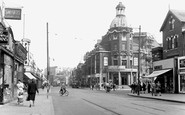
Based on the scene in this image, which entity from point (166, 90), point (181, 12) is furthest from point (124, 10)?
point (166, 90)

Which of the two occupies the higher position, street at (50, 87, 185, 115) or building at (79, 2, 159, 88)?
building at (79, 2, 159, 88)

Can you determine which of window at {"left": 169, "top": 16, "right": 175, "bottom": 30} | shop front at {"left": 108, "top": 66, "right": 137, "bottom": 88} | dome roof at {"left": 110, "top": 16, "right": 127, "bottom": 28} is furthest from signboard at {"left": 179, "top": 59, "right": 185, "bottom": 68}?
dome roof at {"left": 110, "top": 16, "right": 127, "bottom": 28}

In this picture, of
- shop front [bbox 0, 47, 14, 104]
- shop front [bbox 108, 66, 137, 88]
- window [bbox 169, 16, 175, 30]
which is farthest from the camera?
shop front [bbox 108, 66, 137, 88]

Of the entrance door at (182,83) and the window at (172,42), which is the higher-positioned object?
the window at (172,42)

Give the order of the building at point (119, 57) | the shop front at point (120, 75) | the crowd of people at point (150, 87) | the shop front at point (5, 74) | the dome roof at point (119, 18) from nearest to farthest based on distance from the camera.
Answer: the shop front at point (5, 74)
the crowd of people at point (150, 87)
the shop front at point (120, 75)
the building at point (119, 57)
the dome roof at point (119, 18)

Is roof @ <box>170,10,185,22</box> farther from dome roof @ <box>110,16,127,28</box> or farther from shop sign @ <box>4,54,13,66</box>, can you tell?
dome roof @ <box>110,16,127,28</box>

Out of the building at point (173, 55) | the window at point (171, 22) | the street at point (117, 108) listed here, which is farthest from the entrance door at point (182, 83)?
the street at point (117, 108)

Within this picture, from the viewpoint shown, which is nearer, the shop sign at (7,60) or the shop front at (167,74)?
the shop sign at (7,60)

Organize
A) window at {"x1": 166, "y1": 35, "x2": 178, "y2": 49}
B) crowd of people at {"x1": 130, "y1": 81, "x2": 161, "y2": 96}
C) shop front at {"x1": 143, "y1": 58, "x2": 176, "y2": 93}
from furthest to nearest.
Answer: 1. window at {"x1": 166, "y1": 35, "x2": 178, "y2": 49}
2. shop front at {"x1": 143, "y1": 58, "x2": 176, "y2": 93}
3. crowd of people at {"x1": 130, "y1": 81, "x2": 161, "y2": 96}

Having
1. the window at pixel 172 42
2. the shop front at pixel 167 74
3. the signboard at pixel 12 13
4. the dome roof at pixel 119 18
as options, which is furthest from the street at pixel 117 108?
the dome roof at pixel 119 18

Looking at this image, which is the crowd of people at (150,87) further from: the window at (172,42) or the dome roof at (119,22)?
the dome roof at (119,22)

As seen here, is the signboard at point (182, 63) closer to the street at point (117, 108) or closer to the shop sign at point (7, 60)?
the street at point (117, 108)

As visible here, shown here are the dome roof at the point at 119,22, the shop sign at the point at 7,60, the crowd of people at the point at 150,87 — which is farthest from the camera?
the dome roof at the point at 119,22

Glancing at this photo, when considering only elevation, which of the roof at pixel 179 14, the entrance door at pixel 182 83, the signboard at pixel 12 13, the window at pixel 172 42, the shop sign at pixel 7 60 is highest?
the roof at pixel 179 14
